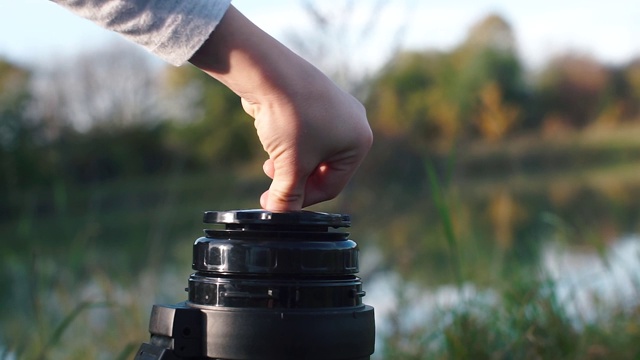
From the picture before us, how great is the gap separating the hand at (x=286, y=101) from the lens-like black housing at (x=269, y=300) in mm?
77

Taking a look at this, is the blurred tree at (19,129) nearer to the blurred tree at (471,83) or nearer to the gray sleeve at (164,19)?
the blurred tree at (471,83)

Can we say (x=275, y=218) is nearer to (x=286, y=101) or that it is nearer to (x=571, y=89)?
(x=286, y=101)

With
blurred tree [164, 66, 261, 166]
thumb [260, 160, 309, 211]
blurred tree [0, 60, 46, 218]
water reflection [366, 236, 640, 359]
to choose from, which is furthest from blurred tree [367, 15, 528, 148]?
thumb [260, 160, 309, 211]

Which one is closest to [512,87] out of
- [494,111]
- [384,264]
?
[494,111]

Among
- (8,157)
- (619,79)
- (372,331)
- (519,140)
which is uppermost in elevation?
(619,79)

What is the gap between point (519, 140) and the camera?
12.8 meters

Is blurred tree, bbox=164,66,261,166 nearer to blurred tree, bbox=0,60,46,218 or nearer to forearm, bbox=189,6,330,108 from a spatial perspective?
blurred tree, bbox=0,60,46,218

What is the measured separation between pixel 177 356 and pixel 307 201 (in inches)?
11.1

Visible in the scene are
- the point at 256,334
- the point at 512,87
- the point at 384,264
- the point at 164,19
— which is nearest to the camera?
the point at 164,19

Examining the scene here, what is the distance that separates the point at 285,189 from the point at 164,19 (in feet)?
0.96

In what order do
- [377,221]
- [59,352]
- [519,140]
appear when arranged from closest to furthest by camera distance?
[59,352]
[377,221]
[519,140]

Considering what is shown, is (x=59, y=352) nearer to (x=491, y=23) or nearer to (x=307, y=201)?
(x=307, y=201)

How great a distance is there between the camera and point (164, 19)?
1066 mm

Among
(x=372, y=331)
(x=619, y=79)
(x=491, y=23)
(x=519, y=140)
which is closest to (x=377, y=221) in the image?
(x=372, y=331)
